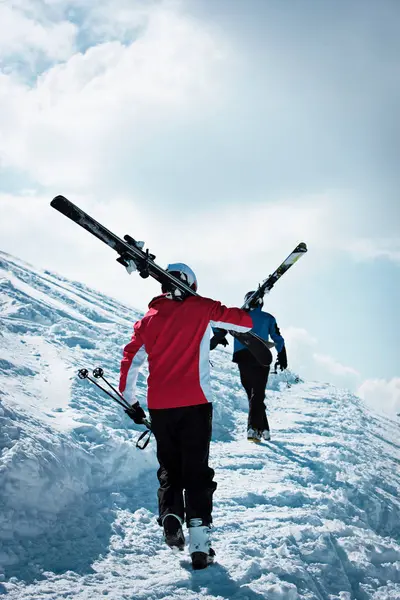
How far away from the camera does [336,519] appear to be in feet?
15.3

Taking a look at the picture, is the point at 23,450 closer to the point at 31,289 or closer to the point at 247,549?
the point at 247,549

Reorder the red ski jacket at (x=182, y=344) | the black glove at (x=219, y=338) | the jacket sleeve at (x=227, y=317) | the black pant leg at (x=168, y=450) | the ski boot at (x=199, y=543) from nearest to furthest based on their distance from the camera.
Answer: the ski boot at (x=199, y=543) < the black pant leg at (x=168, y=450) < the red ski jacket at (x=182, y=344) < the jacket sleeve at (x=227, y=317) < the black glove at (x=219, y=338)

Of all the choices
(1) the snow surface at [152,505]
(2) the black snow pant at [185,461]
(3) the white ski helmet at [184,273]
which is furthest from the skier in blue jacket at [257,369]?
(2) the black snow pant at [185,461]

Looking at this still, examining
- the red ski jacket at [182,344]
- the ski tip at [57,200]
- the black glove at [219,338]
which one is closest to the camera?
the red ski jacket at [182,344]

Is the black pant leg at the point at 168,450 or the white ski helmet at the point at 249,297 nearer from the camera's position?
the black pant leg at the point at 168,450

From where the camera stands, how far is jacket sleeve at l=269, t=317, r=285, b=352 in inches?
281

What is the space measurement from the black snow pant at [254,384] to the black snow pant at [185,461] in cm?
360

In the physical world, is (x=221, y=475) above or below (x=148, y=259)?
below

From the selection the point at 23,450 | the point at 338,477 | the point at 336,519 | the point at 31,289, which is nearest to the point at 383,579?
the point at 336,519

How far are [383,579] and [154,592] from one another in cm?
222

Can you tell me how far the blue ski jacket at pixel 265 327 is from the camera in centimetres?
694

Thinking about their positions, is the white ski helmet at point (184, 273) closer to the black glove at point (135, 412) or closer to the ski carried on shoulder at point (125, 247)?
the ski carried on shoulder at point (125, 247)

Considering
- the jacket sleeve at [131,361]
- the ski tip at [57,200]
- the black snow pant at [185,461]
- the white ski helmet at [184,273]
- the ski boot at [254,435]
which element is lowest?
the ski boot at [254,435]

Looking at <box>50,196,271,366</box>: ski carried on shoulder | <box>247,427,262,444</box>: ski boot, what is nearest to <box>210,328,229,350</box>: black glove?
<box>247,427,262,444</box>: ski boot
